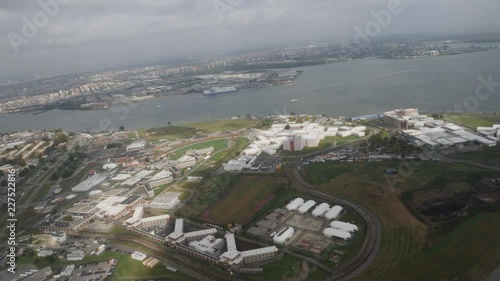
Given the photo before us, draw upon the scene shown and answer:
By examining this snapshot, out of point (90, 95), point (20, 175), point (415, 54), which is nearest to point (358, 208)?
point (20, 175)

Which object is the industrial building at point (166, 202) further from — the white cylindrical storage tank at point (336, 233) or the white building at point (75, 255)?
the white cylindrical storage tank at point (336, 233)

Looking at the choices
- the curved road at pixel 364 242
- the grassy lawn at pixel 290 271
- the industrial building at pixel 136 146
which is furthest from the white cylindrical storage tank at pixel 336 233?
the industrial building at pixel 136 146

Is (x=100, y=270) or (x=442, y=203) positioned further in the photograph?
(x=442, y=203)

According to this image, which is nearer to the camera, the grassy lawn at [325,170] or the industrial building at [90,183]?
the grassy lawn at [325,170]

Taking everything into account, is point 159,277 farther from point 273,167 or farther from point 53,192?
point 53,192

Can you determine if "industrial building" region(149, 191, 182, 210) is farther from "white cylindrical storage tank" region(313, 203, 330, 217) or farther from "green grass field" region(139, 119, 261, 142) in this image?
"green grass field" region(139, 119, 261, 142)

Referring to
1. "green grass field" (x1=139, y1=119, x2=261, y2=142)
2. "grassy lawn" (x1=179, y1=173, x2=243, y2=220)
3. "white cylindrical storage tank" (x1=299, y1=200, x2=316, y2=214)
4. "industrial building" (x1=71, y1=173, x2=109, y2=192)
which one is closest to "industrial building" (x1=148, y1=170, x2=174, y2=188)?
"grassy lawn" (x1=179, y1=173, x2=243, y2=220)

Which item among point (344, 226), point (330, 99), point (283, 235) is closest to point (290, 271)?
point (283, 235)
